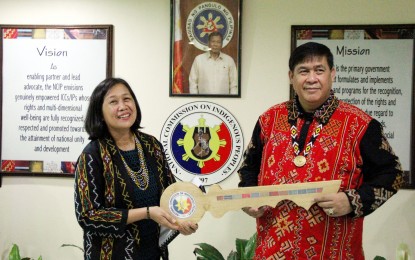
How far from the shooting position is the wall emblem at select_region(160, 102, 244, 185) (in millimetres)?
2537

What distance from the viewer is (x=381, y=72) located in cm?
240

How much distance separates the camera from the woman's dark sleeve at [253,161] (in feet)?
5.45

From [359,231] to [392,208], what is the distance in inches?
40.5

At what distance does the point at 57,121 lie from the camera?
8.69 ft

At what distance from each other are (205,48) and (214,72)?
145 millimetres

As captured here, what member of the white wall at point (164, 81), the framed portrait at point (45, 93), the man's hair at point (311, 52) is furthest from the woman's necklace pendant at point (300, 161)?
the framed portrait at point (45, 93)

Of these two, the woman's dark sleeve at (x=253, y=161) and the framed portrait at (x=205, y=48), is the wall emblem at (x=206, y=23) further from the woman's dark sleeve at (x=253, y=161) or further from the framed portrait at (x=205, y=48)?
the woman's dark sleeve at (x=253, y=161)

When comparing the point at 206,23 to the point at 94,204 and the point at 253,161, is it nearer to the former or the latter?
the point at 253,161

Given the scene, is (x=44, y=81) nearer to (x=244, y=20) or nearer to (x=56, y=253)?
(x=56, y=253)

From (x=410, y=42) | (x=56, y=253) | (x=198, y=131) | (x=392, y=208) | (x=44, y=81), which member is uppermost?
(x=410, y=42)

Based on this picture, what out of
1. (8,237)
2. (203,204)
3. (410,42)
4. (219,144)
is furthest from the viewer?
(8,237)

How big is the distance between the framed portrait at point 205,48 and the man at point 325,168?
991 mm

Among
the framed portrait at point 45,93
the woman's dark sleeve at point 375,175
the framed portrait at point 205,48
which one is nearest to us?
the woman's dark sleeve at point 375,175

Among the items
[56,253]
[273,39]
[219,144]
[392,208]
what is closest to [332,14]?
[273,39]
